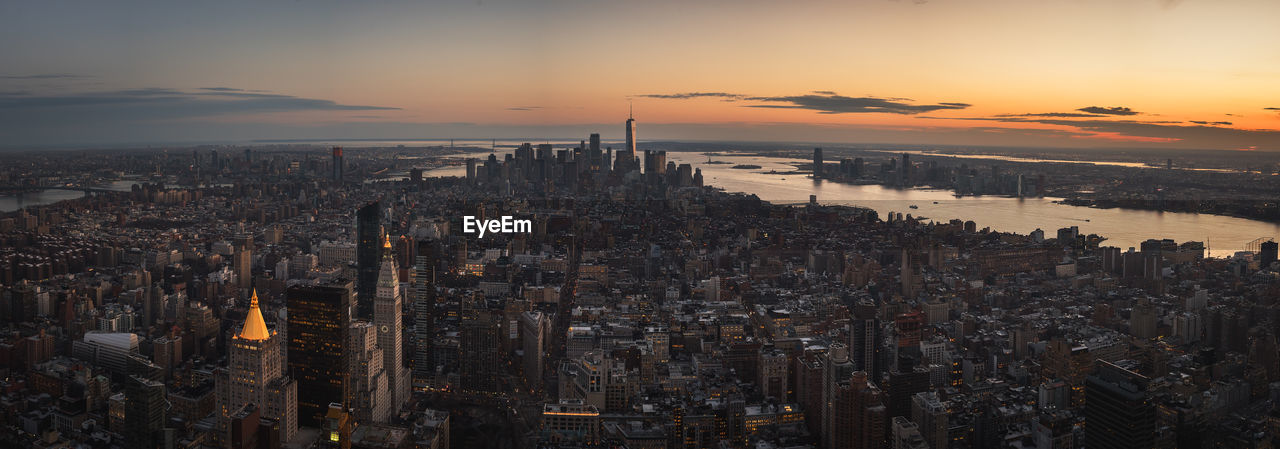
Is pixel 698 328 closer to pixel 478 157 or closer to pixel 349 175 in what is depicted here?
pixel 349 175

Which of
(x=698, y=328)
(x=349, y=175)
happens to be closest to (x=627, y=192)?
(x=349, y=175)

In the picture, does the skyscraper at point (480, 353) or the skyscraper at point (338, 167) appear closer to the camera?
the skyscraper at point (480, 353)

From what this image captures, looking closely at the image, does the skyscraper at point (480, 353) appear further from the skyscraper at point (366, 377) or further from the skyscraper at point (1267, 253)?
the skyscraper at point (1267, 253)

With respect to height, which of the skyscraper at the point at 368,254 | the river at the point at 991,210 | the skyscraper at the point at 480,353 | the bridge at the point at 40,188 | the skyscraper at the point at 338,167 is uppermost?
the skyscraper at the point at 338,167

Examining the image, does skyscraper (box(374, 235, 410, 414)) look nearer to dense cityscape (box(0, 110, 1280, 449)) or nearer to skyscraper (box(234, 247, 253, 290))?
dense cityscape (box(0, 110, 1280, 449))

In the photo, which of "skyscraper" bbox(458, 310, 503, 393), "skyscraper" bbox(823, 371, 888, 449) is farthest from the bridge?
"skyscraper" bbox(823, 371, 888, 449)

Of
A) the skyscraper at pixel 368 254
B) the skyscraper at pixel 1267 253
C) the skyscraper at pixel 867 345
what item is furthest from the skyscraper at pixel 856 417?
the skyscraper at pixel 1267 253
